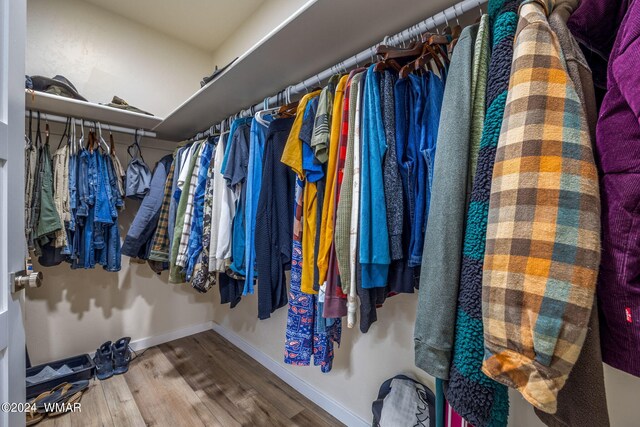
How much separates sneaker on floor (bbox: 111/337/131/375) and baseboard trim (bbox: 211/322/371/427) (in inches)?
27.9

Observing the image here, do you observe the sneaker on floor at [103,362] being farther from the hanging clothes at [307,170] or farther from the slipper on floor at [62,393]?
the hanging clothes at [307,170]

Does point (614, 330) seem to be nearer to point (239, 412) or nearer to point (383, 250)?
point (383, 250)

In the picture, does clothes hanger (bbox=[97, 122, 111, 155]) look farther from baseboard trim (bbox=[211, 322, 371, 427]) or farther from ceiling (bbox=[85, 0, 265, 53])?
baseboard trim (bbox=[211, 322, 371, 427])

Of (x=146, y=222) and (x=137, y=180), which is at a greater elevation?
(x=137, y=180)

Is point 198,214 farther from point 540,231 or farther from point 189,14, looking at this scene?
point 189,14

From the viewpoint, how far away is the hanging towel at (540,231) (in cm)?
36

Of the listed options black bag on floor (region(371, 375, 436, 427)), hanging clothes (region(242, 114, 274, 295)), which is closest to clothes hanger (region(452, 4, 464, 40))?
hanging clothes (region(242, 114, 274, 295))

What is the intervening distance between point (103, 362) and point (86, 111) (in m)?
1.65

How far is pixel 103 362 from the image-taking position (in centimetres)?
181

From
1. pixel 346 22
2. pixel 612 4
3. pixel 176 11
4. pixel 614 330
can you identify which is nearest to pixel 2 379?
pixel 614 330

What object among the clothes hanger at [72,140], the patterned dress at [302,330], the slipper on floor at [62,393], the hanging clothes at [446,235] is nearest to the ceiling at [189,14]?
the clothes hanger at [72,140]

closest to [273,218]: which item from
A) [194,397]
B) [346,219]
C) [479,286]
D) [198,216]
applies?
[346,219]

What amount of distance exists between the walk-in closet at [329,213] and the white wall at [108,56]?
0.6 inches

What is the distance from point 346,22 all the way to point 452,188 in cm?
75
